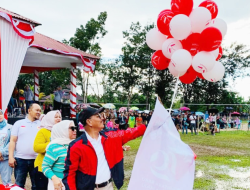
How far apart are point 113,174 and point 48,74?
A: 39355 millimetres

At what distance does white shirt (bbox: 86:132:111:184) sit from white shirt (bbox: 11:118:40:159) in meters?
1.59

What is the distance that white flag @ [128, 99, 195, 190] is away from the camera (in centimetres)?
221

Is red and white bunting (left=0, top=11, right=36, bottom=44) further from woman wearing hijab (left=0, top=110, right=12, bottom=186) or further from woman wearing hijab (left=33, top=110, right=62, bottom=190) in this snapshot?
woman wearing hijab (left=33, top=110, right=62, bottom=190)

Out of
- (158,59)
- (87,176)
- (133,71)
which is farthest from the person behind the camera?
(133,71)

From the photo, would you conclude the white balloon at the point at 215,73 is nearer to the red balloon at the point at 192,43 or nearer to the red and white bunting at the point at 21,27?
the red balloon at the point at 192,43

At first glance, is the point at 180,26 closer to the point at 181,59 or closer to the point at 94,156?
the point at 181,59

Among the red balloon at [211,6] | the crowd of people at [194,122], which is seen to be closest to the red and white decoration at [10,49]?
the red balloon at [211,6]

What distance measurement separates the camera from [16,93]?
1039 cm

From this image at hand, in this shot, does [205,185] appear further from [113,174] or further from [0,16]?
[0,16]

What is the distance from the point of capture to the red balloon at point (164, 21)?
328cm

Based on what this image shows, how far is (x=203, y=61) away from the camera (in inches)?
124

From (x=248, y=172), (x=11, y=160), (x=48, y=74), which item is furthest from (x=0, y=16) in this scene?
(x=48, y=74)

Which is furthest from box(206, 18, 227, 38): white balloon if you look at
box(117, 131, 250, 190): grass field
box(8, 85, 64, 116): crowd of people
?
box(8, 85, 64, 116): crowd of people

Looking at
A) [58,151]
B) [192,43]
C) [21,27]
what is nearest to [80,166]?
[58,151]
